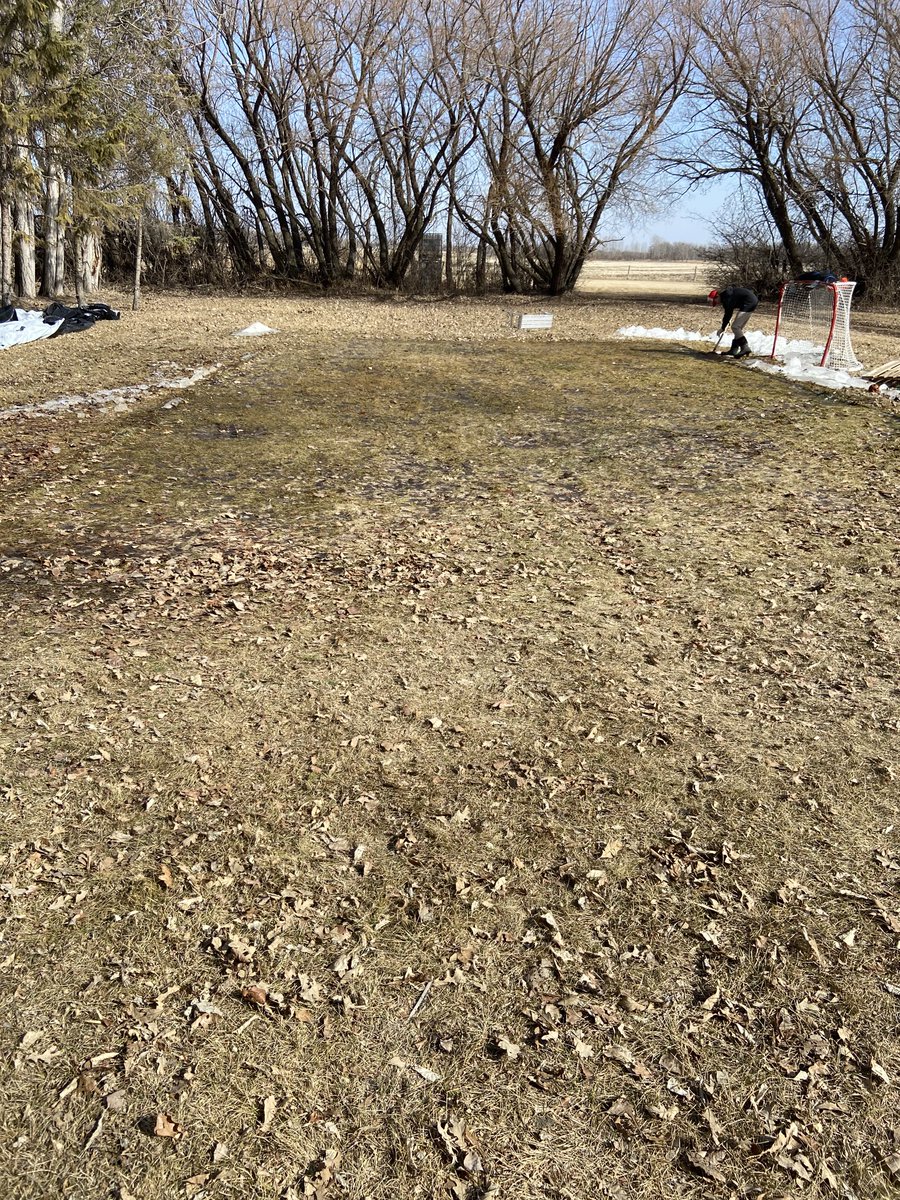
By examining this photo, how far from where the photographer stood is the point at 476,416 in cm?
1098

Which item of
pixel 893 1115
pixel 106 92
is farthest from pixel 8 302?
pixel 893 1115

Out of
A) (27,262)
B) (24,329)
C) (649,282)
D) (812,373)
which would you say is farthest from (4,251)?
(649,282)

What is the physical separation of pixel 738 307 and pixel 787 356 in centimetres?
117

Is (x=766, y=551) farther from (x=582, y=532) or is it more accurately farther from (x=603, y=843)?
(x=603, y=843)

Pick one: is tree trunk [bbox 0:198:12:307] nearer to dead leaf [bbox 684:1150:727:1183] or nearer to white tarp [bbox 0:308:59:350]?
white tarp [bbox 0:308:59:350]

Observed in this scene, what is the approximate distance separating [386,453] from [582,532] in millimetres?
2896

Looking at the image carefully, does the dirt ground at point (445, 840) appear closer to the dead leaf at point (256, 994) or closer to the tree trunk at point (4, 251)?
the dead leaf at point (256, 994)

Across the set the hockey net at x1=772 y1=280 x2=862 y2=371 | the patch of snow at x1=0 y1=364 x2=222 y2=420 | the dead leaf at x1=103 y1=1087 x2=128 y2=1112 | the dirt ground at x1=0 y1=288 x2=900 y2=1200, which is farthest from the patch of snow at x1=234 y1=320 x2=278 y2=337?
the dead leaf at x1=103 y1=1087 x2=128 y2=1112

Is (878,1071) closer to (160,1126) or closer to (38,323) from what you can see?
(160,1126)

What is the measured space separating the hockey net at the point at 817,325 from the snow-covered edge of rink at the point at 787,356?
2 cm

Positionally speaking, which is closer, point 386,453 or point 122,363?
point 386,453

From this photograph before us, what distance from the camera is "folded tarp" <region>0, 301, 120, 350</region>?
14.7m

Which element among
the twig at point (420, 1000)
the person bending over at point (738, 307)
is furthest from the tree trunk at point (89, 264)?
the twig at point (420, 1000)

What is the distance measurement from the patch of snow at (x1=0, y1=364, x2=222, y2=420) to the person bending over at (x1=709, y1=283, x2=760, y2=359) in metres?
8.68
